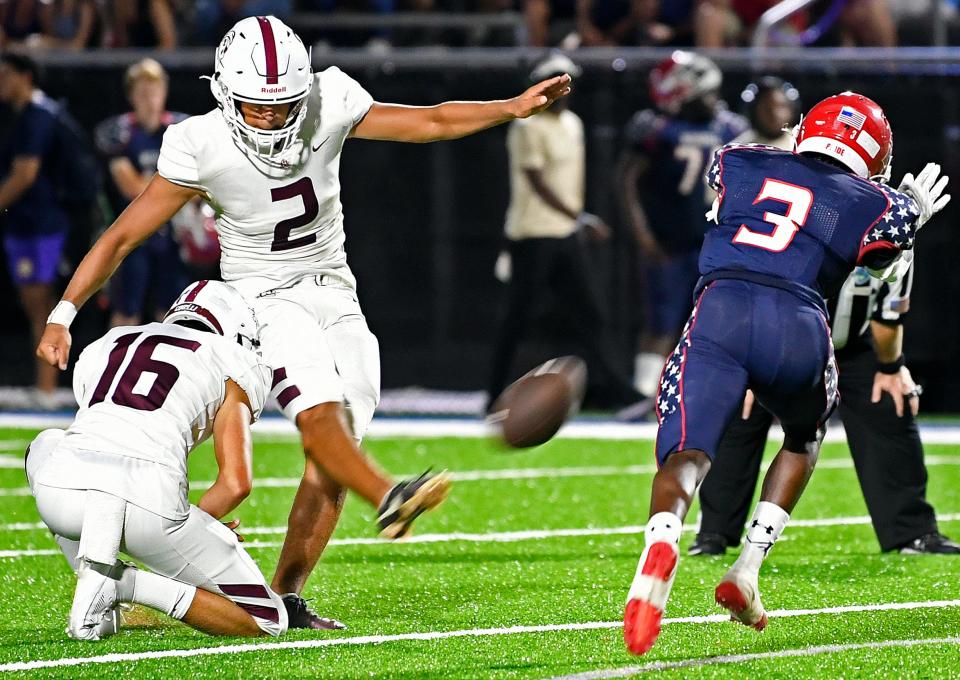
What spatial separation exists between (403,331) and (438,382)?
16.2 inches

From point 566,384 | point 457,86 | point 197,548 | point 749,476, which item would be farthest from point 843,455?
point 197,548

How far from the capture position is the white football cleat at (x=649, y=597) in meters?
3.82

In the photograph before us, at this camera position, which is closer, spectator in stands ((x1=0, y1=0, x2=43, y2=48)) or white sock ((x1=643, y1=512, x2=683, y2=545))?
white sock ((x1=643, y1=512, x2=683, y2=545))

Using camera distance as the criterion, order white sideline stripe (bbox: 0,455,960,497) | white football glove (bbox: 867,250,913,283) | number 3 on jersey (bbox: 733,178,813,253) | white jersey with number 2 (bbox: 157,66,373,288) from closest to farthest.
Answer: number 3 on jersey (bbox: 733,178,813,253), white football glove (bbox: 867,250,913,283), white jersey with number 2 (bbox: 157,66,373,288), white sideline stripe (bbox: 0,455,960,497)

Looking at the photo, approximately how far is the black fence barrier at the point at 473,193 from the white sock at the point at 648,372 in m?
0.25

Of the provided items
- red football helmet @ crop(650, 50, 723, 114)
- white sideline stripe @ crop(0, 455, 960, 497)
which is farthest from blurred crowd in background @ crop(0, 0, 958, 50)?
white sideline stripe @ crop(0, 455, 960, 497)

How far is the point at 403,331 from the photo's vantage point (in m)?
10.8

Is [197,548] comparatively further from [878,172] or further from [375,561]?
[878,172]

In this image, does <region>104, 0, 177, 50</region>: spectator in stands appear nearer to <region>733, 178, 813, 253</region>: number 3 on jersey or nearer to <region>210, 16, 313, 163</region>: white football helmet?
<region>210, 16, 313, 163</region>: white football helmet

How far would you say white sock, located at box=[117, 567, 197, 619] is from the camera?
4270 millimetres

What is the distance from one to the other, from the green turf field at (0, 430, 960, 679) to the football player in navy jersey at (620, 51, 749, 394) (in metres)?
2.31

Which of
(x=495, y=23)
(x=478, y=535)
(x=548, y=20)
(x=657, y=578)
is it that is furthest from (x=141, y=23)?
(x=657, y=578)

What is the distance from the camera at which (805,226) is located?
438 centimetres

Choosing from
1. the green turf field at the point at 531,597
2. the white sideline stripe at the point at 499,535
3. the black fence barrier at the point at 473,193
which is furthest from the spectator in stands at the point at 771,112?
the white sideline stripe at the point at 499,535
